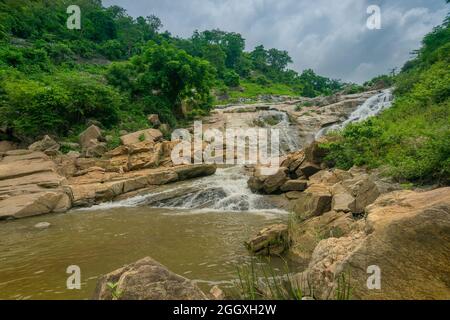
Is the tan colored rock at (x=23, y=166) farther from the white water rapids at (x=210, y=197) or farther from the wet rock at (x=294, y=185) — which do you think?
the wet rock at (x=294, y=185)

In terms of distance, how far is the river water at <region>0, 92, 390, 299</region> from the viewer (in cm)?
633

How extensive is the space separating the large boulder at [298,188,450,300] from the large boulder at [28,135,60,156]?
61.9 feet

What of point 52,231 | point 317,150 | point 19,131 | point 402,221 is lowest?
point 52,231

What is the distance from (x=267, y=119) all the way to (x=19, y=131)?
21.6 meters

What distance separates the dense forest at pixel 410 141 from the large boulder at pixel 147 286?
730 cm

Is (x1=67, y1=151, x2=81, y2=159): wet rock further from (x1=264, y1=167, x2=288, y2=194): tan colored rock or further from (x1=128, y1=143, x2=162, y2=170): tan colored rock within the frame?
(x1=264, y1=167, x2=288, y2=194): tan colored rock

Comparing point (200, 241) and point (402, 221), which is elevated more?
point (402, 221)

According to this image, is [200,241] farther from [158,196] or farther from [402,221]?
[158,196]

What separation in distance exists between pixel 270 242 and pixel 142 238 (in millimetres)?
3845

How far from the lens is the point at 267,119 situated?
3231 centimetres

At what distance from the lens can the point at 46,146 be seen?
19.6 metres

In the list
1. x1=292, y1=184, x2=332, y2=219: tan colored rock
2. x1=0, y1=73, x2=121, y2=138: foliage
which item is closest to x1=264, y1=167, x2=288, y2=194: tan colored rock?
x1=292, y1=184, x2=332, y2=219: tan colored rock

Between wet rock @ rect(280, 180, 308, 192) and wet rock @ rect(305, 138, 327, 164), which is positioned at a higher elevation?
wet rock @ rect(305, 138, 327, 164)
